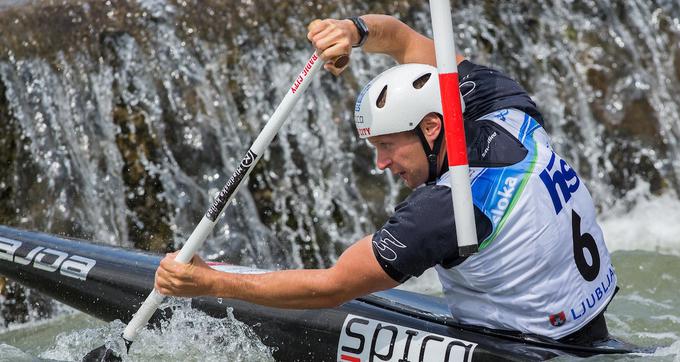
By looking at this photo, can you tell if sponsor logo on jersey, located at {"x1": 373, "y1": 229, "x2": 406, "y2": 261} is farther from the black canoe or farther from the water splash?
the water splash

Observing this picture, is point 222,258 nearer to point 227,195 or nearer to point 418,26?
point 418,26

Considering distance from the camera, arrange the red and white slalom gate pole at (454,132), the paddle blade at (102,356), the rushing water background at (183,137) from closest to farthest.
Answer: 1. the red and white slalom gate pole at (454,132)
2. the paddle blade at (102,356)
3. the rushing water background at (183,137)

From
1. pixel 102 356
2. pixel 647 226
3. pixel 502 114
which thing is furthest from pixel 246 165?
pixel 647 226

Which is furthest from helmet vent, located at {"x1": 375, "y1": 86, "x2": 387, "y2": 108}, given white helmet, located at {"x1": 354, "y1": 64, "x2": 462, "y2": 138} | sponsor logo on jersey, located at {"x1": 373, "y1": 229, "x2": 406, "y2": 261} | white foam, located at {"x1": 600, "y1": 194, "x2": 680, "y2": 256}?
white foam, located at {"x1": 600, "y1": 194, "x2": 680, "y2": 256}

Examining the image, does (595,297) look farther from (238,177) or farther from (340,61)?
(238,177)

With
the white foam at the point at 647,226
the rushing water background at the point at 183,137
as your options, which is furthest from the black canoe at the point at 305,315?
the white foam at the point at 647,226

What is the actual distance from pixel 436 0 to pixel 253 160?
3.38 feet

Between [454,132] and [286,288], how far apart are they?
86cm

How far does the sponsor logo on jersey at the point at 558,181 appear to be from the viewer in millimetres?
3824

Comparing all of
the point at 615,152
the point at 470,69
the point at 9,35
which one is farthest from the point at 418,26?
the point at 470,69

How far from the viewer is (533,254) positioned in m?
3.81

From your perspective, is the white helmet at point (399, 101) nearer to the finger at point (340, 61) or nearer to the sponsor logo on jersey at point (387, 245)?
the finger at point (340, 61)

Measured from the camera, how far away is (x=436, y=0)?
3654 millimetres

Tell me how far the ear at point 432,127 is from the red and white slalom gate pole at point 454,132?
18 centimetres
